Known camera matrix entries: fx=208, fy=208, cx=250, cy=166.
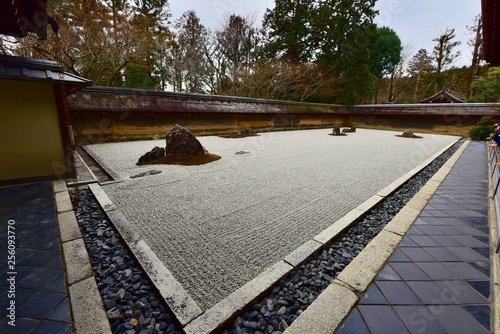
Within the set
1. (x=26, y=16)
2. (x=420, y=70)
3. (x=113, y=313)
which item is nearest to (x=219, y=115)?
(x=26, y=16)

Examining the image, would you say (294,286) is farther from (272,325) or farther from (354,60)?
(354,60)

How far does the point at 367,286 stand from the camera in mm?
1560

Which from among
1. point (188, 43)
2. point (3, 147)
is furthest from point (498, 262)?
point (188, 43)

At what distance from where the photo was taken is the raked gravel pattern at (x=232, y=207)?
70.0 inches

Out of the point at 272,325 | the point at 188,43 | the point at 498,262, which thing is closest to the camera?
the point at 272,325

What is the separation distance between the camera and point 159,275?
160 centimetres

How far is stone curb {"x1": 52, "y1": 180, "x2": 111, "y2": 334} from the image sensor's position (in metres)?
1.22

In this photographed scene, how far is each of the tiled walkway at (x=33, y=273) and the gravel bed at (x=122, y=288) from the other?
0.21m

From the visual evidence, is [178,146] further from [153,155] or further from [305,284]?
[305,284]

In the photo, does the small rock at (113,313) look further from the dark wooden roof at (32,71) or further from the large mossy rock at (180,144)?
the large mossy rock at (180,144)

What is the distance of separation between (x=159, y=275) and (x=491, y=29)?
5.29 m

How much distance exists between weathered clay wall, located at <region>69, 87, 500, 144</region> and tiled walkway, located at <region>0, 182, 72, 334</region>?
6.05 meters

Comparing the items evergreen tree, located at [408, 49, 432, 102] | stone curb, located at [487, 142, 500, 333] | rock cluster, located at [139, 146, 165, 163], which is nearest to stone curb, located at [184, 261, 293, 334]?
stone curb, located at [487, 142, 500, 333]

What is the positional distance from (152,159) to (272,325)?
15.5 ft
